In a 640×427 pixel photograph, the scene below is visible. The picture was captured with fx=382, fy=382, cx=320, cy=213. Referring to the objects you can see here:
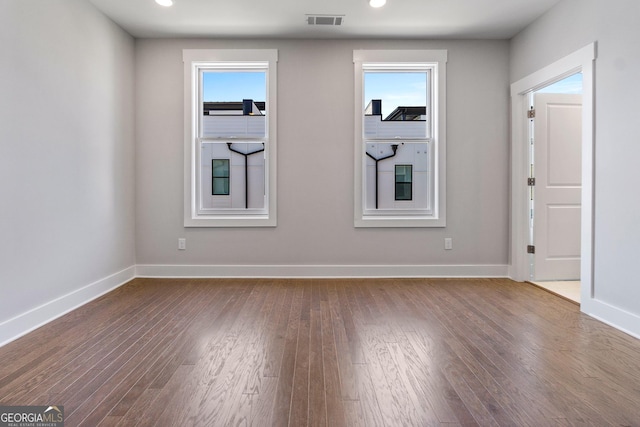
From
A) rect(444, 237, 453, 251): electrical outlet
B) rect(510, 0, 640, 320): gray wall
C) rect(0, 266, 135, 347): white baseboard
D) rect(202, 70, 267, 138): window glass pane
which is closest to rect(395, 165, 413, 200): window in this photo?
rect(444, 237, 453, 251): electrical outlet

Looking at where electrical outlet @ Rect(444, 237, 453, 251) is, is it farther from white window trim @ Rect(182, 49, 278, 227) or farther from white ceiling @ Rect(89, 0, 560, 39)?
white ceiling @ Rect(89, 0, 560, 39)

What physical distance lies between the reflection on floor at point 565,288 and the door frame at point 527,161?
0.82ft

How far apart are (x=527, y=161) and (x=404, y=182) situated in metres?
1.35

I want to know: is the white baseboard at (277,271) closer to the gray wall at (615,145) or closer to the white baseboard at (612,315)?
the white baseboard at (612,315)

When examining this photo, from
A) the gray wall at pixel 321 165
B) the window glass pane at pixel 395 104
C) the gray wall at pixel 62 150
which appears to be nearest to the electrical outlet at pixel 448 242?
the gray wall at pixel 321 165

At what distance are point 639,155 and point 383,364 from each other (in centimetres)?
231

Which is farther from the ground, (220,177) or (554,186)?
(220,177)

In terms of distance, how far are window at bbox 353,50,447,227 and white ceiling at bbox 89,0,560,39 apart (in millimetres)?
418

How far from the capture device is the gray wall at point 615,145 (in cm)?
271

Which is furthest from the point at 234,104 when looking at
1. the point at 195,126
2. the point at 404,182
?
the point at 404,182

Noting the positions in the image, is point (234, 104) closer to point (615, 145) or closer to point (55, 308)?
point (55, 308)

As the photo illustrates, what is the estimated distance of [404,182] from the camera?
15.0 feet

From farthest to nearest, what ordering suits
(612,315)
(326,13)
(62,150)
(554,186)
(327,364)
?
1. (554,186)
2. (326,13)
3. (62,150)
4. (612,315)
5. (327,364)

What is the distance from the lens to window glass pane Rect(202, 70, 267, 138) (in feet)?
14.8
